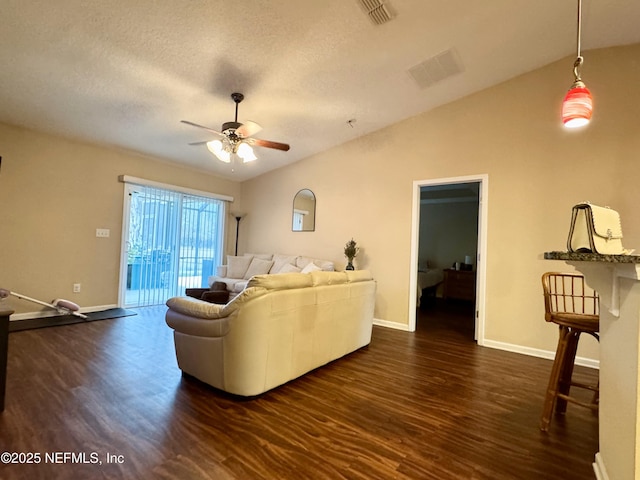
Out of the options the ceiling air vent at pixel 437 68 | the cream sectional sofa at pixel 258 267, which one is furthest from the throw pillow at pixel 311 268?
the ceiling air vent at pixel 437 68

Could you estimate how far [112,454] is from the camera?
5.24 feet

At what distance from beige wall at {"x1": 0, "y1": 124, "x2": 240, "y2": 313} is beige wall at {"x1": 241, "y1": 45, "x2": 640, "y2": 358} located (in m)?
3.08

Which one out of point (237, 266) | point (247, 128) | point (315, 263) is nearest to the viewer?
point (247, 128)

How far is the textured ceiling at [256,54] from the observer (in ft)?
8.03

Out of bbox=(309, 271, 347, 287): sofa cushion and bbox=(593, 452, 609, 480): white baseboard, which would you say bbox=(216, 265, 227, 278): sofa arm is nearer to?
bbox=(309, 271, 347, 287): sofa cushion

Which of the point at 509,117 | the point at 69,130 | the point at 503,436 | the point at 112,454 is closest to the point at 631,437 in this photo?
the point at 503,436

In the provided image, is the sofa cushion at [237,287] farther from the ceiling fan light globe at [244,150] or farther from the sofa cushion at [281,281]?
the sofa cushion at [281,281]

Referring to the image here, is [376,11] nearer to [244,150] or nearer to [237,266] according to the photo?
[244,150]

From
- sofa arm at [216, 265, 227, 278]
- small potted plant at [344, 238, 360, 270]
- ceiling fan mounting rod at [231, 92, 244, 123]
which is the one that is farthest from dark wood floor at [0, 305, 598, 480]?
ceiling fan mounting rod at [231, 92, 244, 123]

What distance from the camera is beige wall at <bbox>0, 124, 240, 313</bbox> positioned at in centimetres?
396

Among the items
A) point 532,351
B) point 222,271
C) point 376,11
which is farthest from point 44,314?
point 532,351

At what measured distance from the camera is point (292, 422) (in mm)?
1958

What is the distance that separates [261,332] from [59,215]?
13.3 feet

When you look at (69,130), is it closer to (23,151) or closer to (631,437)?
(23,151)
